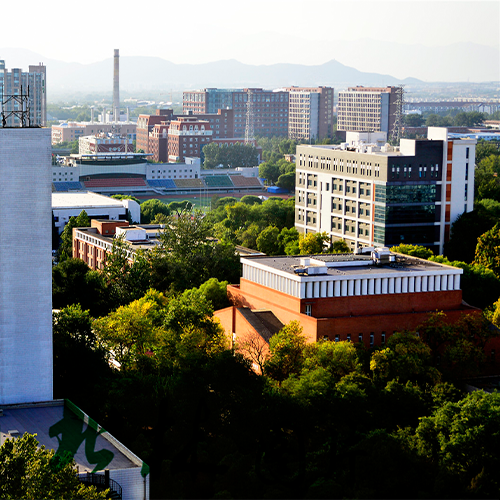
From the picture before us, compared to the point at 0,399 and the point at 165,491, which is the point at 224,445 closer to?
the point at 165,491

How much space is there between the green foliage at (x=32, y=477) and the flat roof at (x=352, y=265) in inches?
786

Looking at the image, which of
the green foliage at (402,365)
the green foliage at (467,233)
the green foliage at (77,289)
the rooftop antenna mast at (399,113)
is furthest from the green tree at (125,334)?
the rooftop antenna mast at (399,113)

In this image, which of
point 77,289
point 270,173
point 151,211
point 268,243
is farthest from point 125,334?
point 270,173

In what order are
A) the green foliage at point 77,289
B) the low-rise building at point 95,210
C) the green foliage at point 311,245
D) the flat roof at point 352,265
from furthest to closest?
the low-rise building at point 95,210 < the green foliage at point 311,245 < the green foliage at point 77,289 < the flat roof at point 352,265

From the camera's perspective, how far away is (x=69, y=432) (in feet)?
83.1

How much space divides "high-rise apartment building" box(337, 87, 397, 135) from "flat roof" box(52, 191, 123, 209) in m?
95.2

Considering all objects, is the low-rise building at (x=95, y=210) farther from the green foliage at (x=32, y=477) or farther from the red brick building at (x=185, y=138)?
the red brick building at (x=185, y=138)

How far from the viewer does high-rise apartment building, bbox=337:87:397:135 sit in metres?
180

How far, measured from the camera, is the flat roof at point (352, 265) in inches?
1561

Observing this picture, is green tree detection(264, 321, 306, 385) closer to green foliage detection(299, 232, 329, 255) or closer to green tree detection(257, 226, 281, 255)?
green foliage detection(299, 232, 329, 255)

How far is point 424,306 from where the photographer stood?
39594mm

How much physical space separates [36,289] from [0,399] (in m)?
3.70

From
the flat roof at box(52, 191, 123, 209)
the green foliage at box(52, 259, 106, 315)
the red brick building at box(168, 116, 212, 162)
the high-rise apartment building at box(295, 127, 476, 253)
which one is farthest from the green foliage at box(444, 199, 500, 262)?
the red brick building at box(168, 116, 212, 162)

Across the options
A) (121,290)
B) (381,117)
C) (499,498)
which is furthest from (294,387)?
(381,117)
